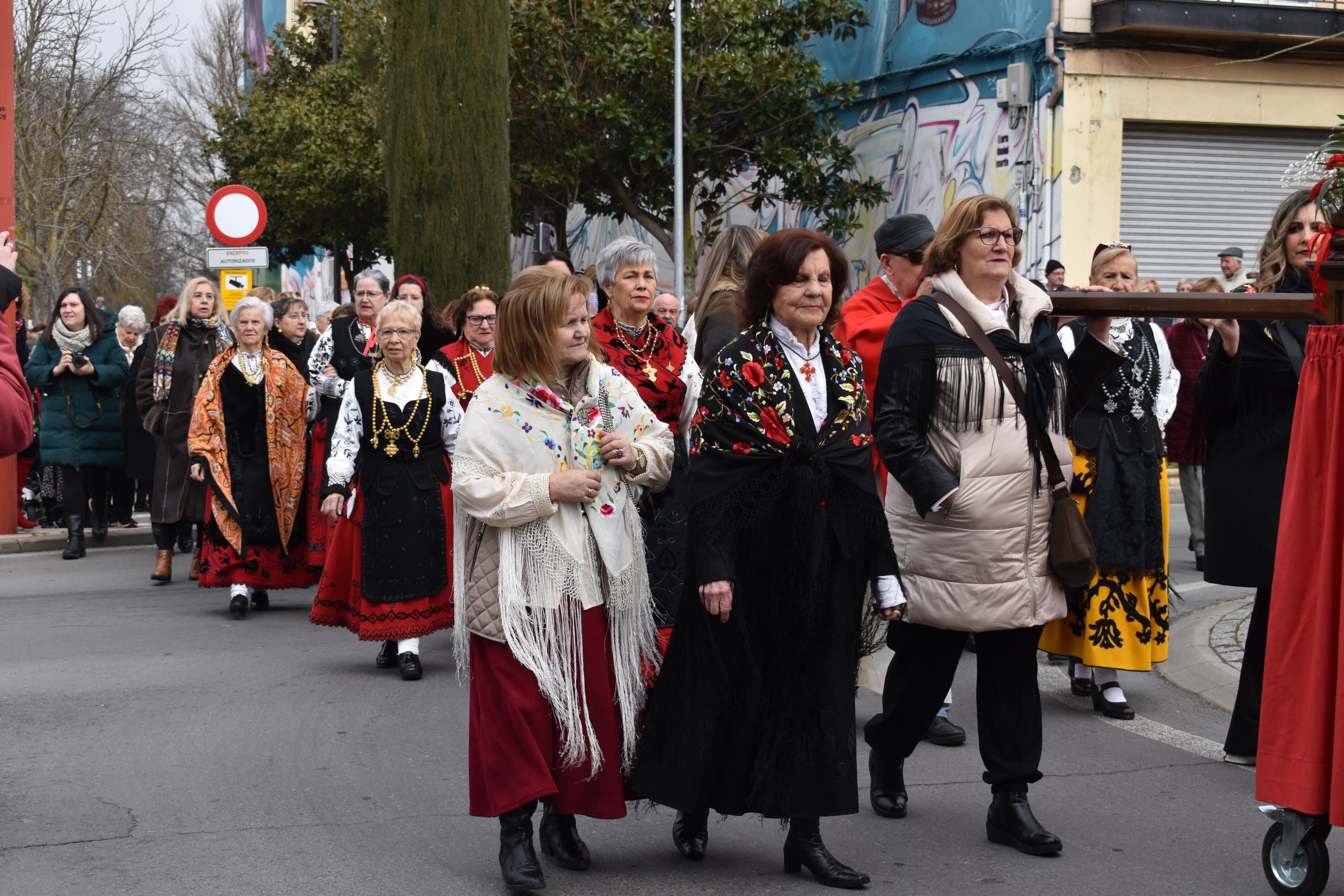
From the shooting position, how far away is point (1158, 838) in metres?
5.16

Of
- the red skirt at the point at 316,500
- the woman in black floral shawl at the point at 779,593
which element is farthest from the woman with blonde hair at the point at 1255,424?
the red skirt at the point at 316,500

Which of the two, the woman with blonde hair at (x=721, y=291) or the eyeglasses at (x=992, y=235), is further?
the woman with blonde hair at (x=721, y=291)

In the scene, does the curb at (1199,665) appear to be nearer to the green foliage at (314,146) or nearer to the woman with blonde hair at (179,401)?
the woman with blonde hair at (179,401)

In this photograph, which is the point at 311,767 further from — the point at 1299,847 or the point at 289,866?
the point at 1299,847

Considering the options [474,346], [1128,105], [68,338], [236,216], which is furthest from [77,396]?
[1128,105]

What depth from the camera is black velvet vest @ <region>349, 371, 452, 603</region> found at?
8.10 meters

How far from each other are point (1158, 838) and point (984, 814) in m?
0.61

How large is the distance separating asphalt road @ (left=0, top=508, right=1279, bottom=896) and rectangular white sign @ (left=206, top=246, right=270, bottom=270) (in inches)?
297

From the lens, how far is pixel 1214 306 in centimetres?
455

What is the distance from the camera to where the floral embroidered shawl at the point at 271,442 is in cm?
1027

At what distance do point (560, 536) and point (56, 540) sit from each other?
10968 mm

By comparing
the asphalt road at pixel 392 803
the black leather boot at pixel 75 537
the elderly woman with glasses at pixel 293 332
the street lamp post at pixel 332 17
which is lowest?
the asphalt road at pixel 392 803

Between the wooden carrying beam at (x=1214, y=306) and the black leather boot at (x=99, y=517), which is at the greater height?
the wooden carrying beam at (x=1214, y=306)

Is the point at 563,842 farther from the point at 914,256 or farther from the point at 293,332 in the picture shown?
the point at 293,332
